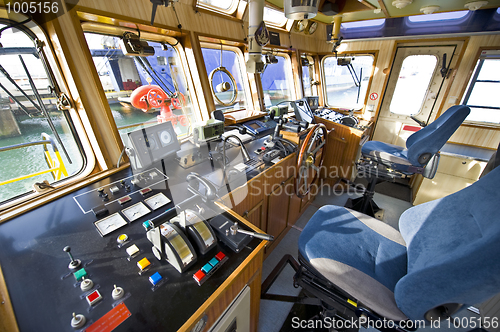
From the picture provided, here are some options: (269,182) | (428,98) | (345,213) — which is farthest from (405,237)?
(428,98)

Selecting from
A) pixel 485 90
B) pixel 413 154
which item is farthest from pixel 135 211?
pixel 485 90

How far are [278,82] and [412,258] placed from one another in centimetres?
362

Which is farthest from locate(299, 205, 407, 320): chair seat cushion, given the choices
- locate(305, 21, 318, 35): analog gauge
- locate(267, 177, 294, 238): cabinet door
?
locate(305, 21, 318, 35): analog gauge

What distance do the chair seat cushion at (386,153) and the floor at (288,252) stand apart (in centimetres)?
96

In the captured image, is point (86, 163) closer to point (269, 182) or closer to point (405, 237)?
point (269, 182)

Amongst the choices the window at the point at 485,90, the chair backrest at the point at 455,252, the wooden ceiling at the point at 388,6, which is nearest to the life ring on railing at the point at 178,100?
the wooden ceiling at the point at 388,6

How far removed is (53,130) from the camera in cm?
138

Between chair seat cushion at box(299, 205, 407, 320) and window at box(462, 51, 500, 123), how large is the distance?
11.6 feet

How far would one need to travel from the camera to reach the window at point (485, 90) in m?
2.92

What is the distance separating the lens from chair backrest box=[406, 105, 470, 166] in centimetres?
148

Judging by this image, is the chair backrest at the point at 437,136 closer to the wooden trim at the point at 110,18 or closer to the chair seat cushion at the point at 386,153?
the chair seat cushion at the point at 386,153

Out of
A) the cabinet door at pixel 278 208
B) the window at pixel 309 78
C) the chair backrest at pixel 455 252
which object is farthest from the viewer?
the window at pixel 309 78

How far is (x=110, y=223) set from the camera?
1.04 m

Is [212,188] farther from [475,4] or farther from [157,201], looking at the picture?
[475,4]
